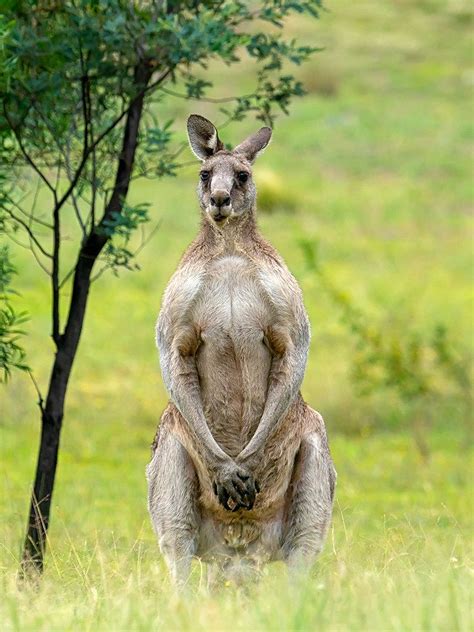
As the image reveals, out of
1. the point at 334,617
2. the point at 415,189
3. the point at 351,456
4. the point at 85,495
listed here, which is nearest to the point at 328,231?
the point at 415,189

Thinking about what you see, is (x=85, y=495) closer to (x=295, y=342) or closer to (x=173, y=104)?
(x=295, y=342)

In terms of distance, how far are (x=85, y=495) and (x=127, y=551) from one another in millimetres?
5695

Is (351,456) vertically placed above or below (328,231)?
below

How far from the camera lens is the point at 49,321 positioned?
19438 millimetres

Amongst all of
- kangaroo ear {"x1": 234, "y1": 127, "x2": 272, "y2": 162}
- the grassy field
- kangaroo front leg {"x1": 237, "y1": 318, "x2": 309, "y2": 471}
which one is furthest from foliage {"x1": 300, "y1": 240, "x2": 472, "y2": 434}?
kangaroo front leg {"x1": 237, "y1": 318, "x2": 309, "y2": 471}

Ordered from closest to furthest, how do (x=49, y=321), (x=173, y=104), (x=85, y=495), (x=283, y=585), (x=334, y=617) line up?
(x=334, y=617) → (x=283, y=585) → (x=85, y=495) → (x=49, y=321) → (x=173, y=104)

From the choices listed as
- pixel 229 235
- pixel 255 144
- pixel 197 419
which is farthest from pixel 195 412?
pixel 255 144

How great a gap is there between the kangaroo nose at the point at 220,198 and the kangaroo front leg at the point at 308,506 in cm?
126

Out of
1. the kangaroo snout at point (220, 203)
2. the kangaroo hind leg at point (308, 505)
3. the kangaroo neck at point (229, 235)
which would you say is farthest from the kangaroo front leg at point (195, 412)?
the kangaroo snout at point (220, 203)

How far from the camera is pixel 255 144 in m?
7.59

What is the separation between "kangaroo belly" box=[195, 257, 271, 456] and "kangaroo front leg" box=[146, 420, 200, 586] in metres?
0.24

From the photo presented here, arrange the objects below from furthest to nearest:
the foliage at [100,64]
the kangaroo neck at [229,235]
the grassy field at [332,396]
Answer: the foliage at [100,64] → the kangaroo neck at [229,235] → the grassy field at [332,396]

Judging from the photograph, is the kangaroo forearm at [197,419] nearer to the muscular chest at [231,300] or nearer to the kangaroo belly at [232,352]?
the kangaroo belly at [232,352]

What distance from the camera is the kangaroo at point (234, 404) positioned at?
7.19 metres
